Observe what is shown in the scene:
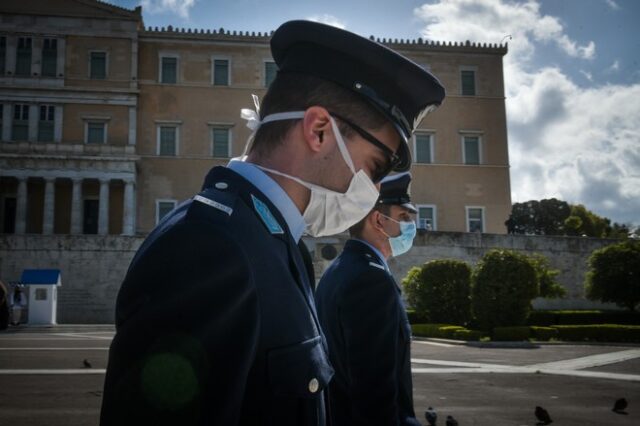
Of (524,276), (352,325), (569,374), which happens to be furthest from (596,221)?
(352,325)

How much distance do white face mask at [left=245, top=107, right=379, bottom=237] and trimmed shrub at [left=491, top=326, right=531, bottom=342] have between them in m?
17.8

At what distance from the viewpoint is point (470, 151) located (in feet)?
141

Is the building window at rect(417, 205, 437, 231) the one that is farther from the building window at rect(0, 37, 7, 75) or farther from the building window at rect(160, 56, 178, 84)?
the building window at rect(0, 37, 7, 75)

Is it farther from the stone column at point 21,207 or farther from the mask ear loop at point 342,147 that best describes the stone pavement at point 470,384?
the stone column at point 21,207

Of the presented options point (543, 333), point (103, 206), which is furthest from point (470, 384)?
point (103, 206)

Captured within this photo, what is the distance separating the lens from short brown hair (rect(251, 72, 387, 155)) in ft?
5.97

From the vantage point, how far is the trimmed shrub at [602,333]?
61.4 ft

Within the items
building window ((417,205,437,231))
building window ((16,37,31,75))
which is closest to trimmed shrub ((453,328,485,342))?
building window ((417,205,437,231))

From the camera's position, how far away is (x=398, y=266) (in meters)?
29.7

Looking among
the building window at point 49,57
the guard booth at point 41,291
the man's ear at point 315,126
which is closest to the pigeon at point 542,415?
the man's ear at point 315,126

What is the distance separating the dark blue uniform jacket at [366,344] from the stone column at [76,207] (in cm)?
3560

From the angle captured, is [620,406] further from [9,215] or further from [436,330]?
[9,215]

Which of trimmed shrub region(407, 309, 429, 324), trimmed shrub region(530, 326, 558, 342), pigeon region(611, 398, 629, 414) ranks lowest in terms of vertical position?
trimmed shrub region(530, 326, 558, 342)

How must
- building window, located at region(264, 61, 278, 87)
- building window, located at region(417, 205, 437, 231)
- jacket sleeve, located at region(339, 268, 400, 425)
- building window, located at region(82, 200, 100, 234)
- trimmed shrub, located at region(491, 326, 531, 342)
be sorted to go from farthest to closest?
building window, located at region(264, 61, 278, 87)
building window, located at region(417, 205, 437, 231)
building window, located at region(82, 200, 100, 234)
trimmed shrub, located at region(491, 326, 531, 342)
jacket sleeve, located at region(339, 268, 400, 425)
